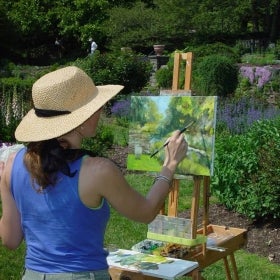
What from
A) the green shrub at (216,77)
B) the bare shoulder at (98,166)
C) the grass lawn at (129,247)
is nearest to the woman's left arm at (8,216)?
the bare shoulder at (98,166)

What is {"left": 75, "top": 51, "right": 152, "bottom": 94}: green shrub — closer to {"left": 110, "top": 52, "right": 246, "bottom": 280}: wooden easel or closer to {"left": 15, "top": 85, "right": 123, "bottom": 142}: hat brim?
{"left": 110, "top": 52, "right": 246, "bottom": 280}: wooden easel

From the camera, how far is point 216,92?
1453 centimetres

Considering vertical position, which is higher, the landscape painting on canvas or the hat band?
the hat band

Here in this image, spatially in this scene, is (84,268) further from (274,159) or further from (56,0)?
(56,0)

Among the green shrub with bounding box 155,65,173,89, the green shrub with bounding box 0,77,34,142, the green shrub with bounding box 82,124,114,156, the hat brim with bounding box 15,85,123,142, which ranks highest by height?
the green shrub with bounding box 155,65,173,89

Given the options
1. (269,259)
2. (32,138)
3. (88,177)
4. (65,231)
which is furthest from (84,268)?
(269,259)

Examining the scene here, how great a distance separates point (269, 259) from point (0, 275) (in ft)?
7.03

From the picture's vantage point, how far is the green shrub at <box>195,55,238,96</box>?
14.7 metres

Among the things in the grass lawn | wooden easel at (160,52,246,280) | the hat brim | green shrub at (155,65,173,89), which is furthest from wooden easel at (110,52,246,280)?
green shrub at (155,65,173,89)

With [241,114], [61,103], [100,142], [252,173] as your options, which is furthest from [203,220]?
[241,114]

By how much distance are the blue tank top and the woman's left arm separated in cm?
8

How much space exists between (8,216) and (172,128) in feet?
4.93

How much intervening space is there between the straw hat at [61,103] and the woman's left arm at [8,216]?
0.16m

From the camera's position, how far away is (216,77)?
14703 mm
